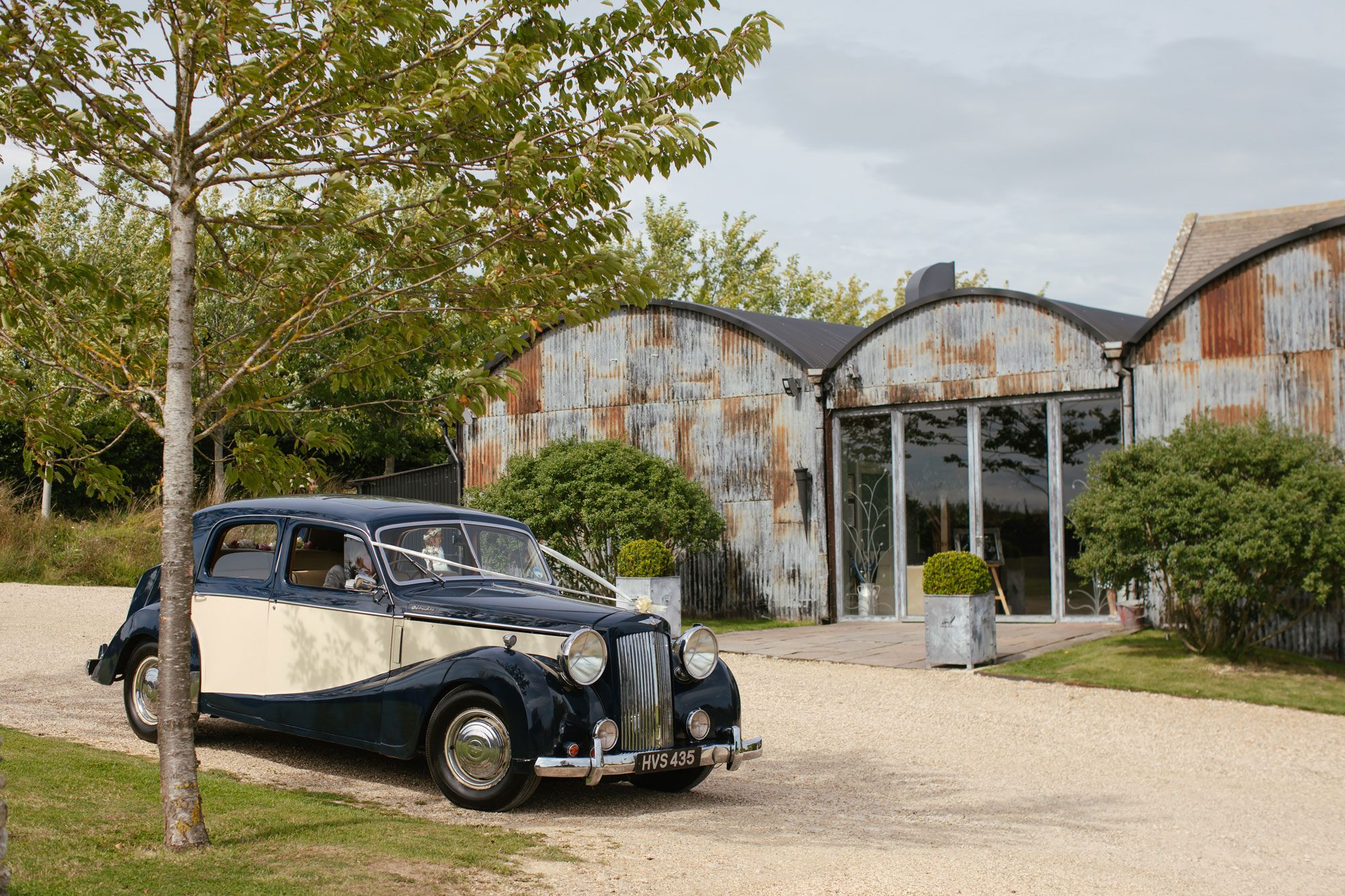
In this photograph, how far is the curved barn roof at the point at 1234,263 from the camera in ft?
47.0

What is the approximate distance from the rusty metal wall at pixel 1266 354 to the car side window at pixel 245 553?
10.0 m

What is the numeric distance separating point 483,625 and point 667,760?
1.32 m

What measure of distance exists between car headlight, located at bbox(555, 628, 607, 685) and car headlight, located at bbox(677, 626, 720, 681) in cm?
69

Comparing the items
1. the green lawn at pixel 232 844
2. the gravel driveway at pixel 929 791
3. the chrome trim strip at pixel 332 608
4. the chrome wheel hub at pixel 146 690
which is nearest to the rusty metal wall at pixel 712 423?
the gravel driveway at pixel 929 791

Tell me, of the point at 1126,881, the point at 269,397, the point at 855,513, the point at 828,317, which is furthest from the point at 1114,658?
the point at 828,317

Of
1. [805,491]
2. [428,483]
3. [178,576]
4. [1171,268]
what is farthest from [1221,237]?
[178,576]

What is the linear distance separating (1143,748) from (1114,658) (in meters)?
3.35

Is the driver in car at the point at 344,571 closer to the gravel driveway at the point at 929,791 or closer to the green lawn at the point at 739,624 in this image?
the gravel driveway at the point at 929,791

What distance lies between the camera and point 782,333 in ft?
64.3

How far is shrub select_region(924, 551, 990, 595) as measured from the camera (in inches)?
509

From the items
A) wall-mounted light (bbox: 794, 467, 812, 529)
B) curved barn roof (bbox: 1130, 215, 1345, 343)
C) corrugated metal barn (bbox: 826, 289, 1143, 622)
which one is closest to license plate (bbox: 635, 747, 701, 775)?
corrugated metal barn (bbox: 826, 289, 1143, 622)

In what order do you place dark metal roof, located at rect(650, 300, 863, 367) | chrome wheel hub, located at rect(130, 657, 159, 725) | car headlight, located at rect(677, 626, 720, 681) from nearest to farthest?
car headlight, located at rect(677, 626, 720, 681) → chrome wheel hub, located at rect(130, 657, 159, 725) → dark metal roof, located at rect(650, 300, 863, 367)

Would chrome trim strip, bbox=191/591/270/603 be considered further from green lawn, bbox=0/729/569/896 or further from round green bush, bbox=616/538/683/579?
round green bush, bbox=616/538/683/579

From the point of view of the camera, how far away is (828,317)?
4694 centimetres
